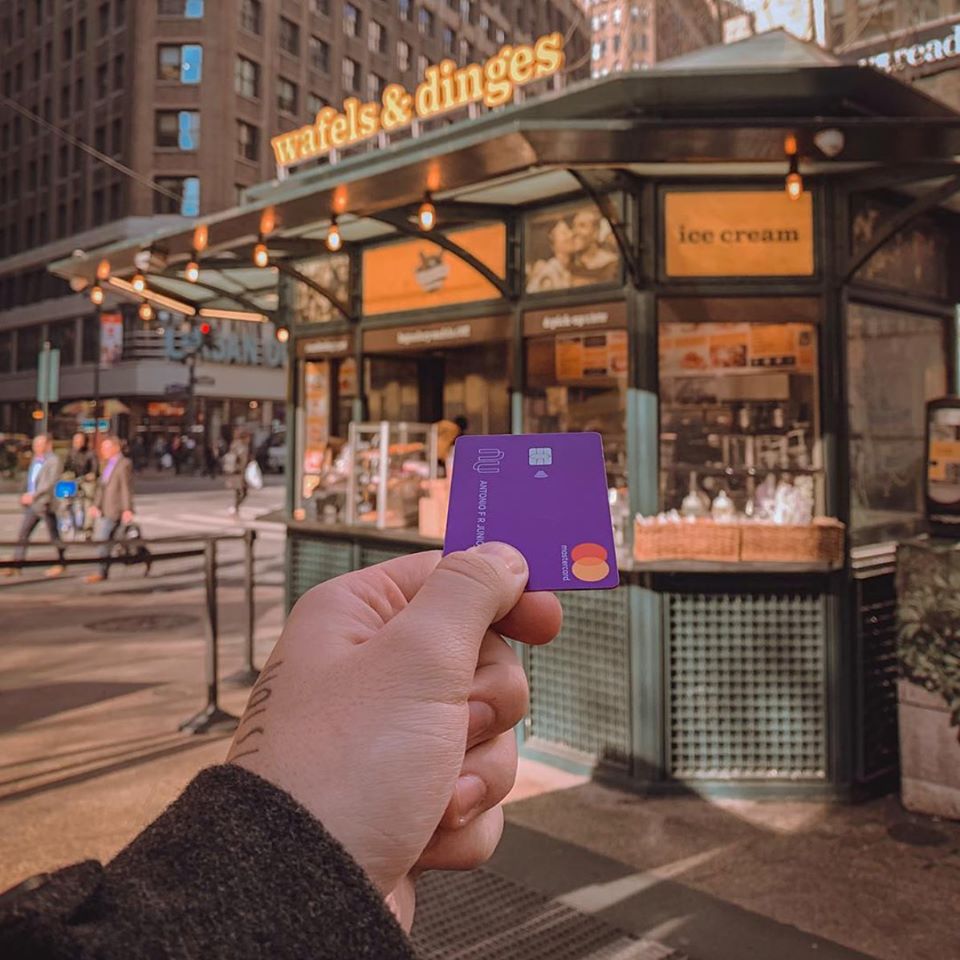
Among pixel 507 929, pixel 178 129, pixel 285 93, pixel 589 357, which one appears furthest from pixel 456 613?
pixel 285 93

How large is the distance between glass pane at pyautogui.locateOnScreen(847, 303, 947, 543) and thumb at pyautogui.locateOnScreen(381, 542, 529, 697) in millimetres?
4840

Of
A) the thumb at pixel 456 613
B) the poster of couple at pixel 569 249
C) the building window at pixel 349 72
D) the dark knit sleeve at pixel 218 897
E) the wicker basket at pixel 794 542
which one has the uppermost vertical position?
the building window at pixel 349 72

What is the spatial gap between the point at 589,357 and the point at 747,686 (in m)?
2.57

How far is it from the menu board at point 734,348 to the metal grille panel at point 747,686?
1.54 m

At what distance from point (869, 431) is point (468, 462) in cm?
522

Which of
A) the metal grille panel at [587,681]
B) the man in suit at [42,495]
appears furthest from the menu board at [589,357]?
the man in suit at [42,495]

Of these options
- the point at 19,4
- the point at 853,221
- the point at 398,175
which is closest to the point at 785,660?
the point at 853,221

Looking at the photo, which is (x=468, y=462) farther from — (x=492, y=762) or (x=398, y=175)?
(x=398, y=175)

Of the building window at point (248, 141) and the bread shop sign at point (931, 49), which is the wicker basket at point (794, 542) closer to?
the bread shop sign at point (931, 49)

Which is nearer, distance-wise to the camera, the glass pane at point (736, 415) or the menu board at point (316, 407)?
the glass pane at point (736, 415)

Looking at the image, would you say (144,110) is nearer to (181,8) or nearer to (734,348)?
(181,8)

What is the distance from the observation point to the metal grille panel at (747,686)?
504 cm

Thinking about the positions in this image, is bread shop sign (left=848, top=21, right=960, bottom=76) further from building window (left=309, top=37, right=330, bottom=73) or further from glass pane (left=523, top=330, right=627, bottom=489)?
building window (left=309, top=37, right=330, bottom=73)

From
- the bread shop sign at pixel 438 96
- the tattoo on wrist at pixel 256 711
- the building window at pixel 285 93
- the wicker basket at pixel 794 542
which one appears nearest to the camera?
the tattoo on wrist at pixel 256 711
